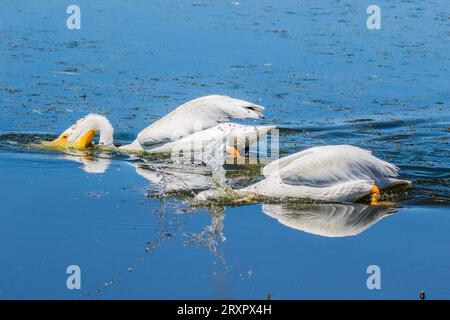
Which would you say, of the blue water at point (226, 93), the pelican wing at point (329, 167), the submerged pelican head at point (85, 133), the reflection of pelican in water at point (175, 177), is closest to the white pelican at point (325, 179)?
the pelican wing at point (329, 167)

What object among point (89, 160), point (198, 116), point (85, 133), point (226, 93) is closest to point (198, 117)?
point (198, 116)

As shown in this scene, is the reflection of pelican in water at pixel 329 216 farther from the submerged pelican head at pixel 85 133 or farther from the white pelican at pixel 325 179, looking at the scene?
the submerged pelican head at pixel 85 133

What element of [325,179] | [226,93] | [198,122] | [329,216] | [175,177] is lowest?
[329,216]

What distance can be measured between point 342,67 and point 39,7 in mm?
5102

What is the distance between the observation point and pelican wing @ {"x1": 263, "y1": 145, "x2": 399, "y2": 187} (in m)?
6.67

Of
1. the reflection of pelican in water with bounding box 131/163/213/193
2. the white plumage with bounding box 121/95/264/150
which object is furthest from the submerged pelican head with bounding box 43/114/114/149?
the reflection of pelican in water with bounding box 131/163/213/193

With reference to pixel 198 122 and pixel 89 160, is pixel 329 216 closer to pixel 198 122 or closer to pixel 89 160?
pixel 198 122

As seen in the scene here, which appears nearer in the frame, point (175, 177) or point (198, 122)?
point (175, 177)

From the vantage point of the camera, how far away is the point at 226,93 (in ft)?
33.8

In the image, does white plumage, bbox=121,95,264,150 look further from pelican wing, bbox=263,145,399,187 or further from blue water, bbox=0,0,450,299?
pelican wing, bbox=263,145,399,187

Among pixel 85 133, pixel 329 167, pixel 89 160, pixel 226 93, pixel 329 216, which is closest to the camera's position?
pixel 329 216

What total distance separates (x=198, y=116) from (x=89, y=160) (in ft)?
3.52

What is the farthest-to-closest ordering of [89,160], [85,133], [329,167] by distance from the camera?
[85,133] → [89,160] → [329,167]
